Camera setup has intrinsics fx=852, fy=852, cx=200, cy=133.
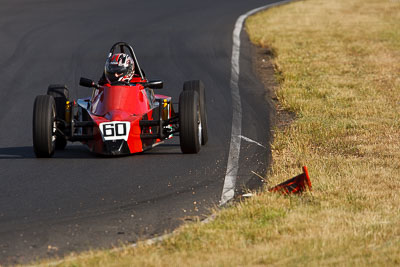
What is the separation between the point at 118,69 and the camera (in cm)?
1201

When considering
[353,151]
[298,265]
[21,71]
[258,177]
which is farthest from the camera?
[21,71]

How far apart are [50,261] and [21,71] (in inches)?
495

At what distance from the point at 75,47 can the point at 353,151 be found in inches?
482

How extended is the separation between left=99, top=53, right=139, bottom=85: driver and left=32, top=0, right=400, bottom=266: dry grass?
2.34 m

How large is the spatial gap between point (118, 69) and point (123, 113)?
3.28ft

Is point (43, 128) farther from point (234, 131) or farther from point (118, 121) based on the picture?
point (234, 131)

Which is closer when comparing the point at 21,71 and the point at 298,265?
the point at 298,265

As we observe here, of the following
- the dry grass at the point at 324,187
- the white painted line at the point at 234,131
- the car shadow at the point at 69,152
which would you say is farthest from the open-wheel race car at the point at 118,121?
the dry grass at the point at 324,187

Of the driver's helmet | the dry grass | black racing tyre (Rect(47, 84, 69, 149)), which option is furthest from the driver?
Result: the dry grass

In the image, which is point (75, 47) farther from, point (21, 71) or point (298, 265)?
point (298, 265)

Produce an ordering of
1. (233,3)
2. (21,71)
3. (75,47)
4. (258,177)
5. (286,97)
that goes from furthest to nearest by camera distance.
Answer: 1. (233,3)
2. (75,47)
3. (21,71)
4. (286,97)
5. (258,177)

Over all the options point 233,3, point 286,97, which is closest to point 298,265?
point 286,97

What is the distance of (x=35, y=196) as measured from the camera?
9.09m

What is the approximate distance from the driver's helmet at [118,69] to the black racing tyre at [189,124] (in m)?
1.22
